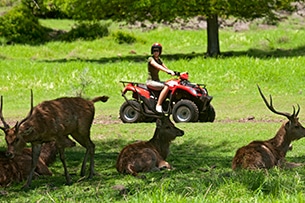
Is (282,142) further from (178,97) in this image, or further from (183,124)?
(178,97)

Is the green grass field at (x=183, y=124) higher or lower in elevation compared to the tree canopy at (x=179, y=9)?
lower

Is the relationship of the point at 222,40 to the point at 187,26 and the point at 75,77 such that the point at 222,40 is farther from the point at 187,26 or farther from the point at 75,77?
the point at 75,77

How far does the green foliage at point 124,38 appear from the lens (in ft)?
108

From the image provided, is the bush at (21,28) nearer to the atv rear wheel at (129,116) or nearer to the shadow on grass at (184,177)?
the atv rear wheel at (129,116)

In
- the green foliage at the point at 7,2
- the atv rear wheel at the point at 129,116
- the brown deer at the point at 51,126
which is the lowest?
the atv rear wheel at the point at 129,116

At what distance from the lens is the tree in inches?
1072

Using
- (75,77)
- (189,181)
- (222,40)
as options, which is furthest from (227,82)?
(189,181)

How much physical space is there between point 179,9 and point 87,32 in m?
7.63

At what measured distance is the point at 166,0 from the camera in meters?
27.1

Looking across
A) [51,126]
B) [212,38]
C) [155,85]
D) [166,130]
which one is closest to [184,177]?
[51,126]

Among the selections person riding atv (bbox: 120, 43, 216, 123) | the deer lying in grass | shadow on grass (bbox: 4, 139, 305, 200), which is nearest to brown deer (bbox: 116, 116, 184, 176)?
shadow on grass (bbox: 4, 139, 305, 200)

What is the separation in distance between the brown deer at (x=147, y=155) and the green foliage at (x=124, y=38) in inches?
862

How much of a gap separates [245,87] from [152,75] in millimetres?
6486

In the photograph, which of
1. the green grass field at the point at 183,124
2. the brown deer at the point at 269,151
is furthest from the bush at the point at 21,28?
the brown deer at the point at 269,151
